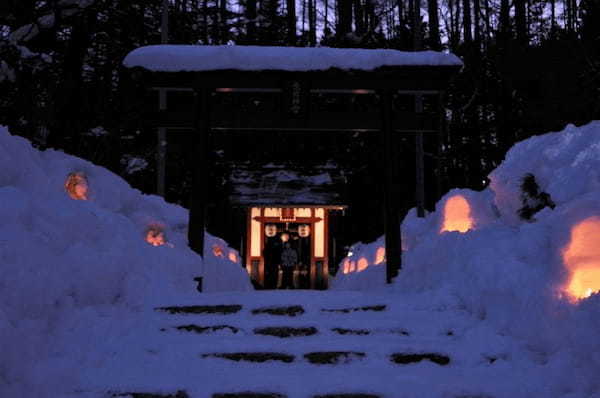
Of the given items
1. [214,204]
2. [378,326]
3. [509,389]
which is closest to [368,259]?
[214,204]

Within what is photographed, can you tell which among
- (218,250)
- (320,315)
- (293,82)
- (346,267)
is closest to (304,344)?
(320,315)

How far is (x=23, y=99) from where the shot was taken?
9539 millimetres

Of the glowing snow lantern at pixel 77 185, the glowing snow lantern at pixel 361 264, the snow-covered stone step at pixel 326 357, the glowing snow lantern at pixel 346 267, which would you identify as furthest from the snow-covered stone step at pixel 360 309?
the glowing snow lantern at pixel 346 267

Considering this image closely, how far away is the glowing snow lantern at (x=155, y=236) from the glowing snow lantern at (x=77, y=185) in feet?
5.60

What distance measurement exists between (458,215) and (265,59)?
452cm

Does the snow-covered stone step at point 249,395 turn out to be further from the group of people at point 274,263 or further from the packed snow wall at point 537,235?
the group of people at point 274,263

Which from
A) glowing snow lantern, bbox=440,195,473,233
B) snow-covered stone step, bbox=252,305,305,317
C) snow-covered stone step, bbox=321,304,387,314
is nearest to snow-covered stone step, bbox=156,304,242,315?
snow-covered stone step, bbox=252,305,305,317

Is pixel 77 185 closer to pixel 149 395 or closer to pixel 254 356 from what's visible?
pixel 254 356

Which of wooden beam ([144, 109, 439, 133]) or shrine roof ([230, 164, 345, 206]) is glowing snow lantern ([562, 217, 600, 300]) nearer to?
wooden beam ([144, 109, 439, 133])

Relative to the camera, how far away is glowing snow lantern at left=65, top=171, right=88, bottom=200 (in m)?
10.1

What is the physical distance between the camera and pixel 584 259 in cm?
441

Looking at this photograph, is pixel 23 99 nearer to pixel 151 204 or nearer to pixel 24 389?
pixel 151 204

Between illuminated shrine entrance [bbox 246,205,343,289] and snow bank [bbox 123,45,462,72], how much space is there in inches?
401

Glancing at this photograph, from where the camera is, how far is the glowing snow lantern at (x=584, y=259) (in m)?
4.32
